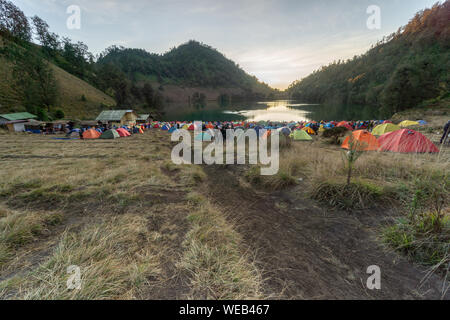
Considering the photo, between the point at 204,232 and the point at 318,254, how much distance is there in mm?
1996

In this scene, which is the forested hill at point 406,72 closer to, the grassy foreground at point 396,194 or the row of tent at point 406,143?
the row of tent at point 406,143

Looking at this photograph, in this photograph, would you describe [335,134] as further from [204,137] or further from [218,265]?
[218,265]

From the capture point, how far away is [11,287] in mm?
1965

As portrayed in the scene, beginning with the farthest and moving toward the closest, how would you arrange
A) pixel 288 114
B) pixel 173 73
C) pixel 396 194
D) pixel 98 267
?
pixel 173 73, pixel 288 114, pixel 396 194, pixel 98 267

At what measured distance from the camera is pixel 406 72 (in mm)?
36281

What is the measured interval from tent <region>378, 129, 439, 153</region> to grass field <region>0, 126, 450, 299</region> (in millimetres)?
5837

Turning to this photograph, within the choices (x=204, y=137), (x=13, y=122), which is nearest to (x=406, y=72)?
(x=204, y=137)

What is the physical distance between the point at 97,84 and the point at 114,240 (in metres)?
96.1

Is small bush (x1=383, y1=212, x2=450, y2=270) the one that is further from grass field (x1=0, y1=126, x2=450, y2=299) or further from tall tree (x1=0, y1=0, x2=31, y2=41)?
tall tree (x1=0, y1=0, x2=31, y2=41)

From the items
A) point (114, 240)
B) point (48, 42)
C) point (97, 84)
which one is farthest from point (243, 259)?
point (48, 42)

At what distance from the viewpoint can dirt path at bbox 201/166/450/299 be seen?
2127mm

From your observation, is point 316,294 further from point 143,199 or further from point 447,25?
point 447,25

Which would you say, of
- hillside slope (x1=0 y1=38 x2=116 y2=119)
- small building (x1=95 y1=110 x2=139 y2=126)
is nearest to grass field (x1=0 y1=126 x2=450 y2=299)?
small building (x1=95 y1=110 x2=139 y2=126)

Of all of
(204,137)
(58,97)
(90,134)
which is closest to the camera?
(204,137)
